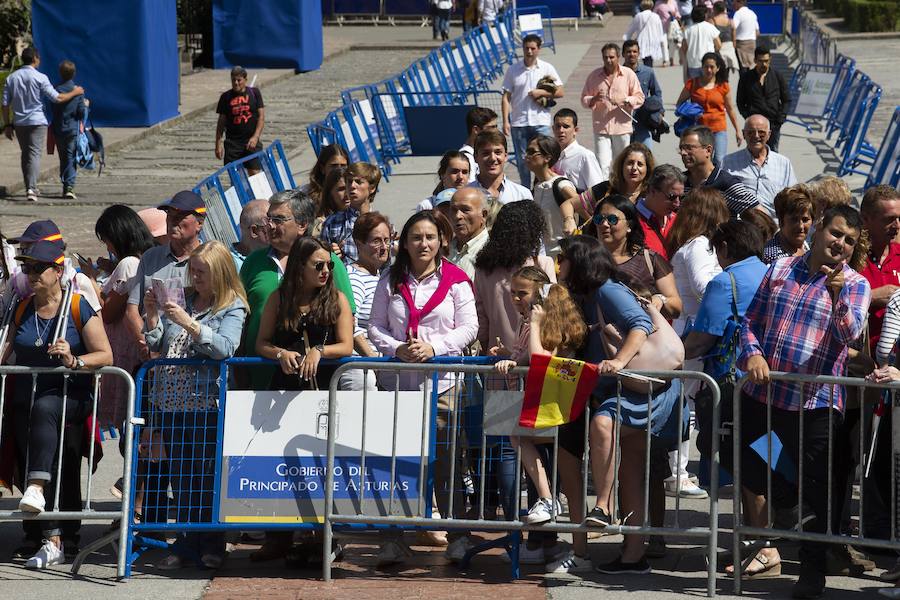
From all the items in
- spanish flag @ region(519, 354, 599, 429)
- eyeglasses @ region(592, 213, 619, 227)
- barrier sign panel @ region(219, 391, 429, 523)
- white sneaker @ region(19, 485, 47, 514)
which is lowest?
white sneaker @ region(19, 485, 47, 514)

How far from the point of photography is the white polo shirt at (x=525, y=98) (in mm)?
16375

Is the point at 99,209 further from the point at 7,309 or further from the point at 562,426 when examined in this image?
the point at 562,426

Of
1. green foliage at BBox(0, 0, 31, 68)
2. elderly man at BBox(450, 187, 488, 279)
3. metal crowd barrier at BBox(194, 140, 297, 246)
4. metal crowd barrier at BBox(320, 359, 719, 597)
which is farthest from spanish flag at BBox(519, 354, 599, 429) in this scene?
green foliage at BBox(0, 0, 31, 68)

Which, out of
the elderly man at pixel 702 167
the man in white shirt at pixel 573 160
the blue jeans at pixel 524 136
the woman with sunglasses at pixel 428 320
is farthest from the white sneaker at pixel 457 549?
the blue jeans at pixel 524 136

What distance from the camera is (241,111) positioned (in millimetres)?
17703

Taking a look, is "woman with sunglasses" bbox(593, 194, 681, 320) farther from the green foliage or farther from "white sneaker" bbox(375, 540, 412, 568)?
the green foliage

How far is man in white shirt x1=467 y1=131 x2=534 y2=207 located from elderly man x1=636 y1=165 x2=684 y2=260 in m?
1.23

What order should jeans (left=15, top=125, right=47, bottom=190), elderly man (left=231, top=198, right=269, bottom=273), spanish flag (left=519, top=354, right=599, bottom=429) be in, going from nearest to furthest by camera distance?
spanish flag (left=519, top=354, right=599, bottom=429) < elderly man (left=231, top=198, right=269, bottom=273) < jeans (left=15, top=125, right=47, bottom=190)

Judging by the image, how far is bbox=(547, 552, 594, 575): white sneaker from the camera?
743 cm

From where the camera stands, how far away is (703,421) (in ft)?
24.0

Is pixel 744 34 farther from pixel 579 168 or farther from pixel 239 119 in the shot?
pixel 579 168

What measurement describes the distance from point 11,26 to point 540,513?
76.4 ft

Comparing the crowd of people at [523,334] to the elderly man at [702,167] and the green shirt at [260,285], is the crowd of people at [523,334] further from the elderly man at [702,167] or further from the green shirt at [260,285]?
the elderly man at [702,167]

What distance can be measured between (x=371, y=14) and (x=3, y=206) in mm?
27553
